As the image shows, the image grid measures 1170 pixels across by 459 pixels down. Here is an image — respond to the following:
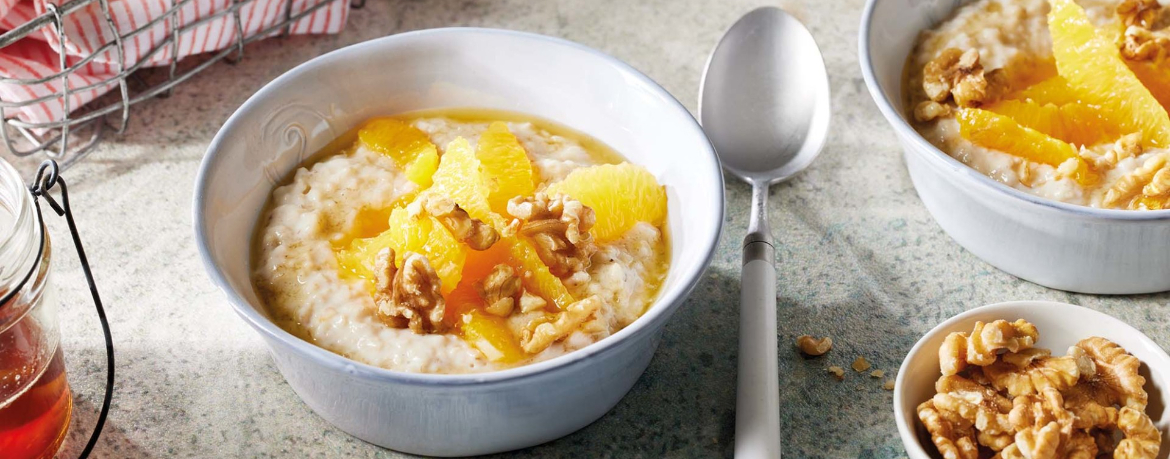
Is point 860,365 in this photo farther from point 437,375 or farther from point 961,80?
point 437,375

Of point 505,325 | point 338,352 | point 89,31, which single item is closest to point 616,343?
point 505,325

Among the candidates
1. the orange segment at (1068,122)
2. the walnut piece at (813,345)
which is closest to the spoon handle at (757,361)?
the walnut piece at (813,345)

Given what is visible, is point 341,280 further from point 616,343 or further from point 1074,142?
point 1074,142

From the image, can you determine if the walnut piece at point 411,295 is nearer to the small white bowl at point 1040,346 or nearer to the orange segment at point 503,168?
the orange segment at point 503,168

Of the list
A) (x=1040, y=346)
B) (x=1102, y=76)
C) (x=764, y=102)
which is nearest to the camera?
(x=1040, y=346)

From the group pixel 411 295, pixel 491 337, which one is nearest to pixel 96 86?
pixel 411 295

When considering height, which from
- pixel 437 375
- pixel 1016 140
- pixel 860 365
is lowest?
pixel 860 365

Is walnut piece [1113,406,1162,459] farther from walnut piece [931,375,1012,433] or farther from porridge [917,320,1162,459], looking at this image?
walnut piece [931,375,1012,433]
